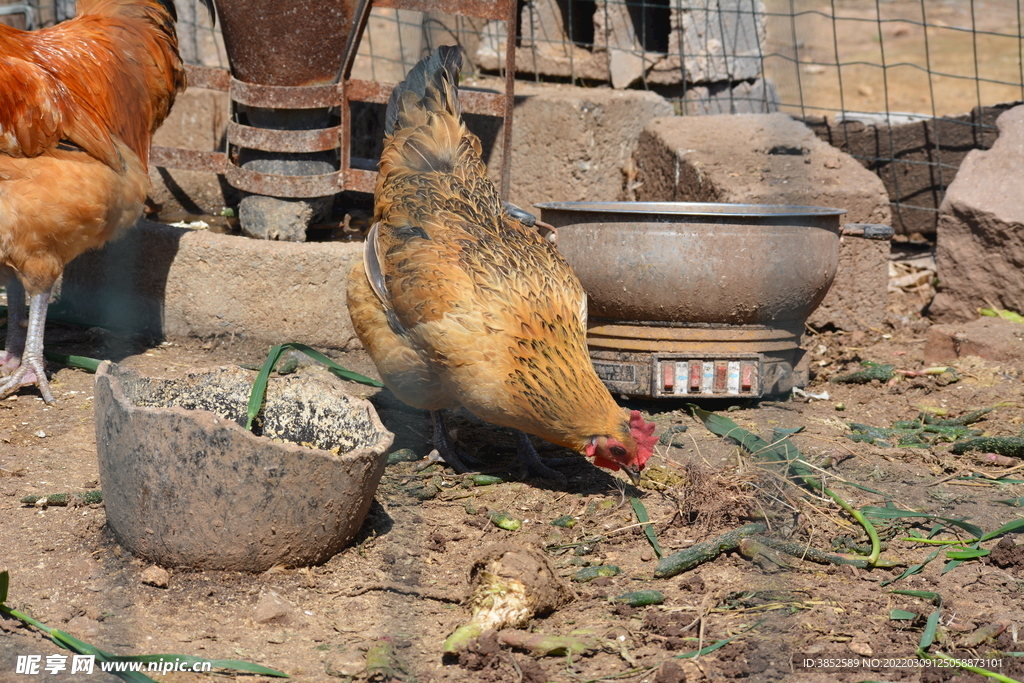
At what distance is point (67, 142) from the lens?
12.0 feet

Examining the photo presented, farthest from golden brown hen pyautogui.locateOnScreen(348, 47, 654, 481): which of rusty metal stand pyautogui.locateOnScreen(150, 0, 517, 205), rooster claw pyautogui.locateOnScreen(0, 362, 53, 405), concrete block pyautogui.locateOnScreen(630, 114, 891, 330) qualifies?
concrete block pyautogui.locateOnScreen(630, 114, 891, 330)

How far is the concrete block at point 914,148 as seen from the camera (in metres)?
5.49

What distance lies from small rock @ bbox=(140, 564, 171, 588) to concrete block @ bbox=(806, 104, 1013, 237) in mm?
4997

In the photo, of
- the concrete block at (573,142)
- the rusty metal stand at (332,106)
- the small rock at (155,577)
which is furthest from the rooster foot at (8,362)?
the concrete block at (573,142)

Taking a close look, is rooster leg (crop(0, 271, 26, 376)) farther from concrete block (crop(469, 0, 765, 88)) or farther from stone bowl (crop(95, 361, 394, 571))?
concrete block (crop(469, 0, 765, 88))

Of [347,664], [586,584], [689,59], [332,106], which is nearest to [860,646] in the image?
[586,584]

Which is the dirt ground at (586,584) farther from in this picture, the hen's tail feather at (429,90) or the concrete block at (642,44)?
the concrete block at (642,44)

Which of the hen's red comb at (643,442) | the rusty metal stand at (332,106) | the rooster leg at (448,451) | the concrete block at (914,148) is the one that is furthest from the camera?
the concrete block at (914,148)

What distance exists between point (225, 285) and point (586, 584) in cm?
266

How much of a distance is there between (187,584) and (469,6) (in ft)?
11.0

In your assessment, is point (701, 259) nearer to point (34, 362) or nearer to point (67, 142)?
point (67, 142)

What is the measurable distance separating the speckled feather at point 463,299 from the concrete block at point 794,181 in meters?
1.75

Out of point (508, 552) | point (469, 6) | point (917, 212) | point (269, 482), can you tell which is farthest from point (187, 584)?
point (917, 212)

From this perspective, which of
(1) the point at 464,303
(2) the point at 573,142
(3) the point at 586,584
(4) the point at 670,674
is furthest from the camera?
(2) the point at 573,142
